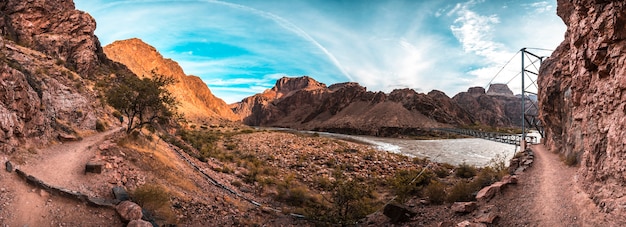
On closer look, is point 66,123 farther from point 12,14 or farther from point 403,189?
point 12,14

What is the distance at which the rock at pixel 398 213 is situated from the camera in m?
11.1

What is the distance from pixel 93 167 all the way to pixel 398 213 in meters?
11.4

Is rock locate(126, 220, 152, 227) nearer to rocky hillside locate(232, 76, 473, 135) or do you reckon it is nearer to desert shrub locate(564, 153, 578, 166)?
desert shrub locate(564, 153, 578, 166)

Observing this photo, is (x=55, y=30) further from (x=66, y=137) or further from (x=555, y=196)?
(x=555, y=196)

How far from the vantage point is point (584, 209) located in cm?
685

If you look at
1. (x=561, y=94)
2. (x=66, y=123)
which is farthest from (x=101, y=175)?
(x=561, y=94)

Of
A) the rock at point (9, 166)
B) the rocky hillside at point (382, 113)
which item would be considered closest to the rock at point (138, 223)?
the rock at point (9, 166)

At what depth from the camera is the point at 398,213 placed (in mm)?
11289

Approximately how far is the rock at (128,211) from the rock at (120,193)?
2.15 feet

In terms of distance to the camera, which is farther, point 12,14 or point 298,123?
point 298,123

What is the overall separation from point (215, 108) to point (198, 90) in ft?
38.8

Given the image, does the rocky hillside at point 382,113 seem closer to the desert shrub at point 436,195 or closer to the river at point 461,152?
the river at point 461,152

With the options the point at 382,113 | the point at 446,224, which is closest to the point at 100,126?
the point at 446,224

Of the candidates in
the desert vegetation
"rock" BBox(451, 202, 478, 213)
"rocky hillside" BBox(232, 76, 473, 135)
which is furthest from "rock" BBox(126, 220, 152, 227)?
"rocky hillside" BBox(232, 76, 473, 135)
